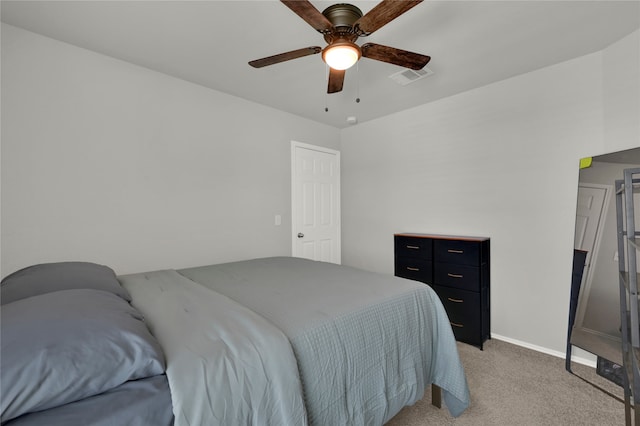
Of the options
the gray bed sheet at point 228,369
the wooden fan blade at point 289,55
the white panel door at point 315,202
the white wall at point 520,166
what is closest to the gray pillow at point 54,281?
the gray bed sheet at point 228,369

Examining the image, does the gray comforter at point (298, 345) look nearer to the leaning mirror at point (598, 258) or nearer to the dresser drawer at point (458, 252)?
the dresser drawer at point (458, 252)

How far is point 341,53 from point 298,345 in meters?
1.55

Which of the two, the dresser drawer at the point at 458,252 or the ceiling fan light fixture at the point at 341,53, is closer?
the ceiling fan light fixture at the point at 341,53

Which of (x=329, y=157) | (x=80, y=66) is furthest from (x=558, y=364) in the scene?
(x=80, y=66)

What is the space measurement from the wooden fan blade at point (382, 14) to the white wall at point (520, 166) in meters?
2.03

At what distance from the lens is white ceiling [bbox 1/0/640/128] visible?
1839mm

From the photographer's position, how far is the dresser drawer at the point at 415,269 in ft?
10.2

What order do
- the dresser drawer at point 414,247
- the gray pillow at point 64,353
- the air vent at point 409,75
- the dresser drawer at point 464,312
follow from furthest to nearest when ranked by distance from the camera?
the dresser drawer at point 414,247
the dresser drawer at point 464,312
the air vent at point 409,75
the gray pillow at point 64,353

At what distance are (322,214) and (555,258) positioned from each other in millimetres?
2639

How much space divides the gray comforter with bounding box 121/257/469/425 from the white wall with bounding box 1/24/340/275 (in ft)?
2.15

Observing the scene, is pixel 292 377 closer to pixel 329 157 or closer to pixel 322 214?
pixel 322 214

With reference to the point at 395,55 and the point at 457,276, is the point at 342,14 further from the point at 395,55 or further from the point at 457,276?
the point at 457,276

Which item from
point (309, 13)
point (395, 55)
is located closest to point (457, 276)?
point (395, 55)

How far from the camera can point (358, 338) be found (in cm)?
137
